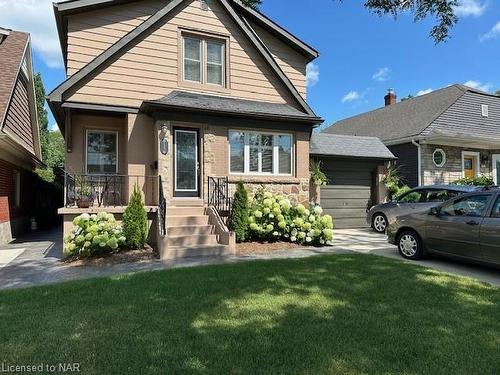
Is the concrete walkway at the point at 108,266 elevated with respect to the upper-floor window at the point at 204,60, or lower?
lower

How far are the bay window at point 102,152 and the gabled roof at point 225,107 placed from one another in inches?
65.0

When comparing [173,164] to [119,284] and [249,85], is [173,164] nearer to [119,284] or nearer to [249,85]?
[249,85]

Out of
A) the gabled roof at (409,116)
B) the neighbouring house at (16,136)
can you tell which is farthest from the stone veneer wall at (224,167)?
the gabled roof at (409,116)

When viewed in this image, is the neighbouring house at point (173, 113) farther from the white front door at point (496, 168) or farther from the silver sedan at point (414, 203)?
the white front door at point (496, 168)

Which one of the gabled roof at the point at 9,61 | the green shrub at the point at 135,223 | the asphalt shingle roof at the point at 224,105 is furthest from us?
the gabled roof at the point at 9,61

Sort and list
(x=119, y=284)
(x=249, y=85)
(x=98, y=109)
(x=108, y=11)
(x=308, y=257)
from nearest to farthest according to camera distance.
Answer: (x=119, y=284) → (x=308, y=257) → (x=98, y=109) → (x=108, y=11) → (x=249, y=85)

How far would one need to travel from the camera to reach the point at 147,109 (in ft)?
34.9

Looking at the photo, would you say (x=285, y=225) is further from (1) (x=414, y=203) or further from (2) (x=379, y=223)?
(1) (x=414, y=203)

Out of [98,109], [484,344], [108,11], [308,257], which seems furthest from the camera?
[108,11]

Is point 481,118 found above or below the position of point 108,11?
below

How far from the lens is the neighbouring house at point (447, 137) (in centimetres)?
1669

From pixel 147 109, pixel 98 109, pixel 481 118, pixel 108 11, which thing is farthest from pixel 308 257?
pixel 481 118

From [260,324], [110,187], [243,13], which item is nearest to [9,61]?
[110,187]

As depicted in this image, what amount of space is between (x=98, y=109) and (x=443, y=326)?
31.8 feet
